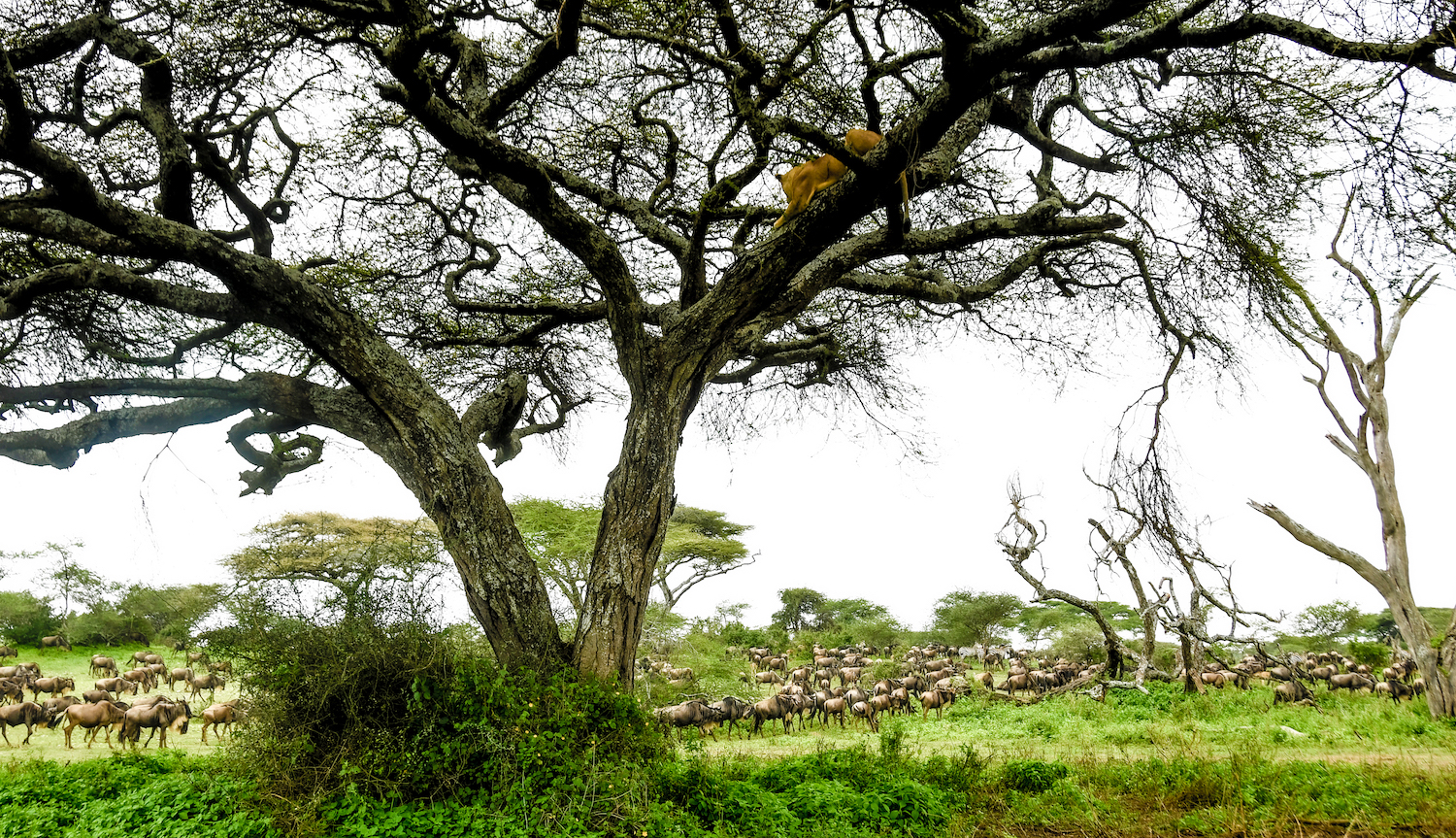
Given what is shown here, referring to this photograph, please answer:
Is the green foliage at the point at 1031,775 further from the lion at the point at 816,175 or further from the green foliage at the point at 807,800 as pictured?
the lion at the point at 816,175

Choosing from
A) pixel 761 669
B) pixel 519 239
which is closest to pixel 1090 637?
pixel 761 669

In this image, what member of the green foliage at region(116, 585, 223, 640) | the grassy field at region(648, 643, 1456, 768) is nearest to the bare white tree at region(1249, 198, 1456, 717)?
the grassy field at region(648, 643, 1456, 768)

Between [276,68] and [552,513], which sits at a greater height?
[276,68]

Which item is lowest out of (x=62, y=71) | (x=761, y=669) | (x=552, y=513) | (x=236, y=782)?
(x=761, y=669)

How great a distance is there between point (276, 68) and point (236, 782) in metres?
5.64

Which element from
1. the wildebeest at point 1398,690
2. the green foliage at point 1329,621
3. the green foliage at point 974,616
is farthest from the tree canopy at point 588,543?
the green foliage at point 1329,621

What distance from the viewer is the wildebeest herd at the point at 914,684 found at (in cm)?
1131

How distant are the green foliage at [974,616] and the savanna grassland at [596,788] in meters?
16.5

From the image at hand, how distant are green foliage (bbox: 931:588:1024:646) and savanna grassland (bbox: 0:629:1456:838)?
16.5m

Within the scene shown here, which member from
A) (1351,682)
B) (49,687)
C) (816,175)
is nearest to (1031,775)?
(816,175)

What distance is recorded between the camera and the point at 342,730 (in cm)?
426

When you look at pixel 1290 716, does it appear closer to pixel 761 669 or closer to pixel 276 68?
pixel 761 669

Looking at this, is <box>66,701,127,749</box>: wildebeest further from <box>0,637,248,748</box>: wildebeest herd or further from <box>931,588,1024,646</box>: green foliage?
<box>931,588,1024,646</box>: green foliage

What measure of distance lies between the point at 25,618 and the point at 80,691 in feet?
12.1
